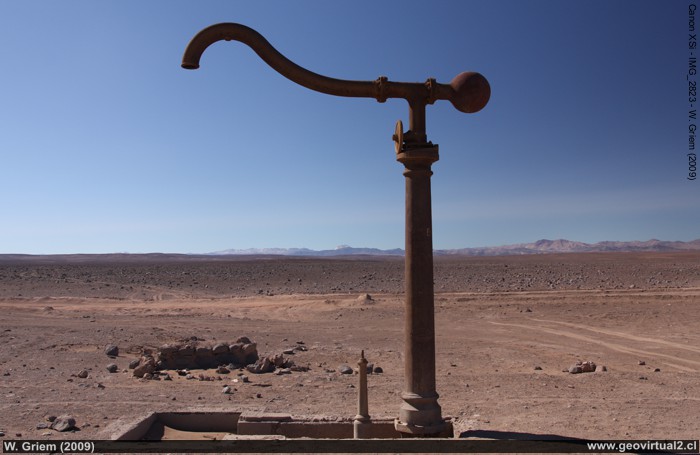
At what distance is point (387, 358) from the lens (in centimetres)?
1309

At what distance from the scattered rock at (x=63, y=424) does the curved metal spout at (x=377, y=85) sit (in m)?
4.41

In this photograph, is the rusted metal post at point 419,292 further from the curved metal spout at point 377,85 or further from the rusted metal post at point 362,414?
the rusted metal post at point 362,414

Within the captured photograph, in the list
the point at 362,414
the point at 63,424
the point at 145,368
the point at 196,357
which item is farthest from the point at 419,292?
the point at 196,357

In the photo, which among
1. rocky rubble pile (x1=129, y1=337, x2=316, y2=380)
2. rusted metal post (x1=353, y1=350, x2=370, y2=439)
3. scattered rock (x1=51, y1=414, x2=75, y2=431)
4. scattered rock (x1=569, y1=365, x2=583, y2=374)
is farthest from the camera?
rocky rubble pile (x1=129, y1=337, x2=316, y2=380)

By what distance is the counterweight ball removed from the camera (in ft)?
21.4

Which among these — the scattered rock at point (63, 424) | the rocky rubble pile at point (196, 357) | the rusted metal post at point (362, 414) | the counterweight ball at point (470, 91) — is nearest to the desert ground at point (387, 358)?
the scattered rock at point (63, 424)

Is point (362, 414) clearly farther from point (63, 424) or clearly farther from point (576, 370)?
point (576, 370)

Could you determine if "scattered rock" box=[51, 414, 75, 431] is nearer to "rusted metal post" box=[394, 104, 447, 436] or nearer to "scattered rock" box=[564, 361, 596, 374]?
"rusted metal post" box=[394, 104, 447, 436]

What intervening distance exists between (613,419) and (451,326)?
1075 centimetres

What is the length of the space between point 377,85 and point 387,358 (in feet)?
25.7

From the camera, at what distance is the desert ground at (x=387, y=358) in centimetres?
786

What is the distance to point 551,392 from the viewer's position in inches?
371

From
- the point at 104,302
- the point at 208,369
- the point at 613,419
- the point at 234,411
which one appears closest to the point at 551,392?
the point at 613,419

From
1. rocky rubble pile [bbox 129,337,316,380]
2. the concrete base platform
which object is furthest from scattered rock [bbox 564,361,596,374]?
the concrete base platform
